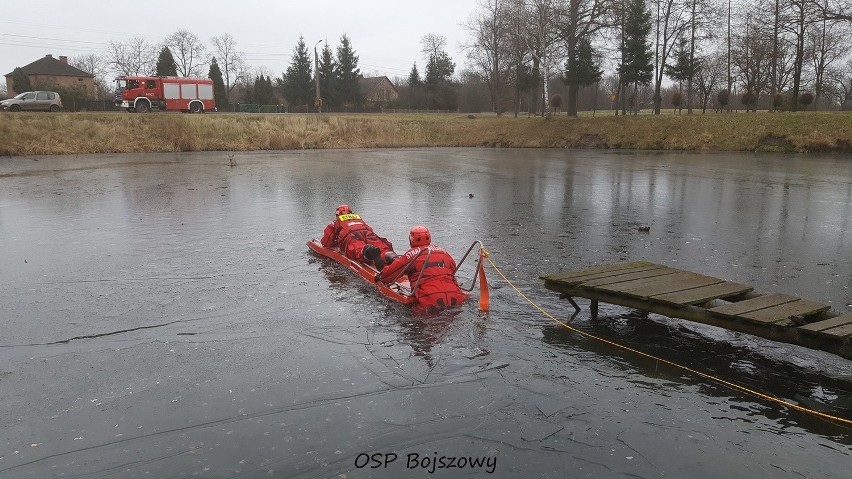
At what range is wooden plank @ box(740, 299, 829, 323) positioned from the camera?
589 cm

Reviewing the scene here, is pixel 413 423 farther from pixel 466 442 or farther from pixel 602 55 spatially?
pixel 602 55

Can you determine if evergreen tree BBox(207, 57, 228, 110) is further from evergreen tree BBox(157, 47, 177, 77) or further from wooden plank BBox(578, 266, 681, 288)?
wooden plank BBox(578, 266, 681, 288)

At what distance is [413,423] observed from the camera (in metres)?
5.20

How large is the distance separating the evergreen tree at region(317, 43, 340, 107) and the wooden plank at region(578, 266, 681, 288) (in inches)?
2568

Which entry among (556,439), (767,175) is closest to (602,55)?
(767,175)

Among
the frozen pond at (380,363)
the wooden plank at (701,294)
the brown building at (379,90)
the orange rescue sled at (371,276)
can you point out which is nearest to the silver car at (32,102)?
the frozen pond at (380,363)

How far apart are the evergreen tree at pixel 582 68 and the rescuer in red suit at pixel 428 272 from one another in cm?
4303

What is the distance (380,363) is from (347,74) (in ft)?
227

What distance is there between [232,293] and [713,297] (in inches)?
248

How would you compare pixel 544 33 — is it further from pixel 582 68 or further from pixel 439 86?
pixel 439 86

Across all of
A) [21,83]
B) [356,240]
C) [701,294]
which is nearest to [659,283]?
[701,294]

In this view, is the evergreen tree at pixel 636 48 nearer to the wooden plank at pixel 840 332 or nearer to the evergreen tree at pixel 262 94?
the evergreen tree at pixel 262 94

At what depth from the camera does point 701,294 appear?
6781 mm

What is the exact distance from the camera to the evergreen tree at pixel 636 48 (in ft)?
156
